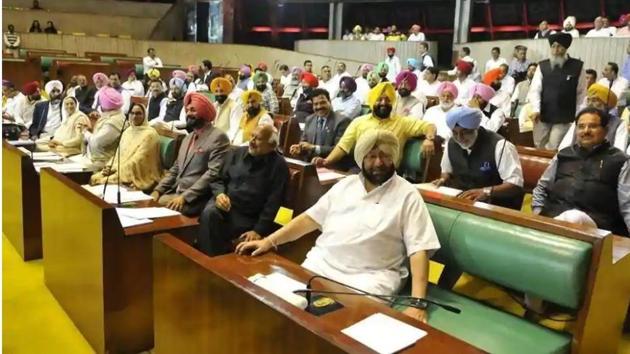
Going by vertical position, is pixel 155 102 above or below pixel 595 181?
above

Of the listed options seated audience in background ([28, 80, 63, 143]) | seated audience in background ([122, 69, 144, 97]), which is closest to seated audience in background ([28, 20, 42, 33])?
seated audience in background ([122, 69, 144, 97])

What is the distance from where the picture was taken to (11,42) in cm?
1207

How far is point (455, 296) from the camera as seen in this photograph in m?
2.22

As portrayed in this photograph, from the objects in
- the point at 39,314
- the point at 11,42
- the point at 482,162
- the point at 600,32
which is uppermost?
the point at 600,32

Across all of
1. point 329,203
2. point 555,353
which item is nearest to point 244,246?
point 329,203

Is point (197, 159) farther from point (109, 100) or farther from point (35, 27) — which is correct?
point (35, 27)

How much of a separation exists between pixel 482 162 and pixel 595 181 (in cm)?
59

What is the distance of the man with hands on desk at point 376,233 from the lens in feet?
6.71

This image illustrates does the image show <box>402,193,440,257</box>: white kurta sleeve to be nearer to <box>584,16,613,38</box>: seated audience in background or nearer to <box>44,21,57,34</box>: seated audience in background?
<box>584,16,613,38</box>: seated audience in background

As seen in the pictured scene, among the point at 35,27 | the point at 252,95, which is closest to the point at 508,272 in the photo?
the point at 252,95

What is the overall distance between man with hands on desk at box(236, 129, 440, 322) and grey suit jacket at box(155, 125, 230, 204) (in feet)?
3.62

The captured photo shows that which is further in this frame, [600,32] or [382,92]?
[600,32]

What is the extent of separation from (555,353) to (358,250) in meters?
0.76

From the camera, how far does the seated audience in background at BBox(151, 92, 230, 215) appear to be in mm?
3217
